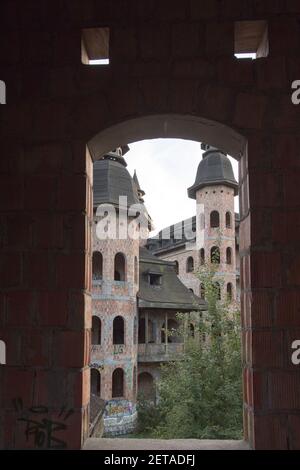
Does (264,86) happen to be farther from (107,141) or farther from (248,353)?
(248,353)

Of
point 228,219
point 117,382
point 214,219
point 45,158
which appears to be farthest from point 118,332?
point 45,158

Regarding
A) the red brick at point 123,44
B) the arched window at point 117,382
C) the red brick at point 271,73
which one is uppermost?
the red brick at point 123,44

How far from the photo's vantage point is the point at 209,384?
564 inches

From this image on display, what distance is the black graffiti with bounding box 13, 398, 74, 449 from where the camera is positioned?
10.4 ft

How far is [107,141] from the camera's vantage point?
3824mm

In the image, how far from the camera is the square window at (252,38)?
11.9 feet

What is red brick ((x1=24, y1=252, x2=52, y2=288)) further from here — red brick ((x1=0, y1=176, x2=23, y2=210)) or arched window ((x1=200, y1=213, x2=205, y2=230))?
arched window ((x1=200, y1=213, x2=205, y2=230))

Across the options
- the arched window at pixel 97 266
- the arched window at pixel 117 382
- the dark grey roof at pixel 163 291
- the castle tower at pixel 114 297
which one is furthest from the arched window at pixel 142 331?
the arched window at pixel 97 266

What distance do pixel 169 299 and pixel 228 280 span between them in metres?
4.99

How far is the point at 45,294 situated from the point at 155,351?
23.3m

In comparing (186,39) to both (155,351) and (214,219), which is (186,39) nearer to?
(155,351)

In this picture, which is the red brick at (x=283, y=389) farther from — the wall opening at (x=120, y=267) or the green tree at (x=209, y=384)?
the wall opening at (x=120, y=267)

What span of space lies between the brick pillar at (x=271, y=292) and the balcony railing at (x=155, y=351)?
22.6 metres

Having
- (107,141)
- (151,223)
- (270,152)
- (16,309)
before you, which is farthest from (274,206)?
(151,223)
